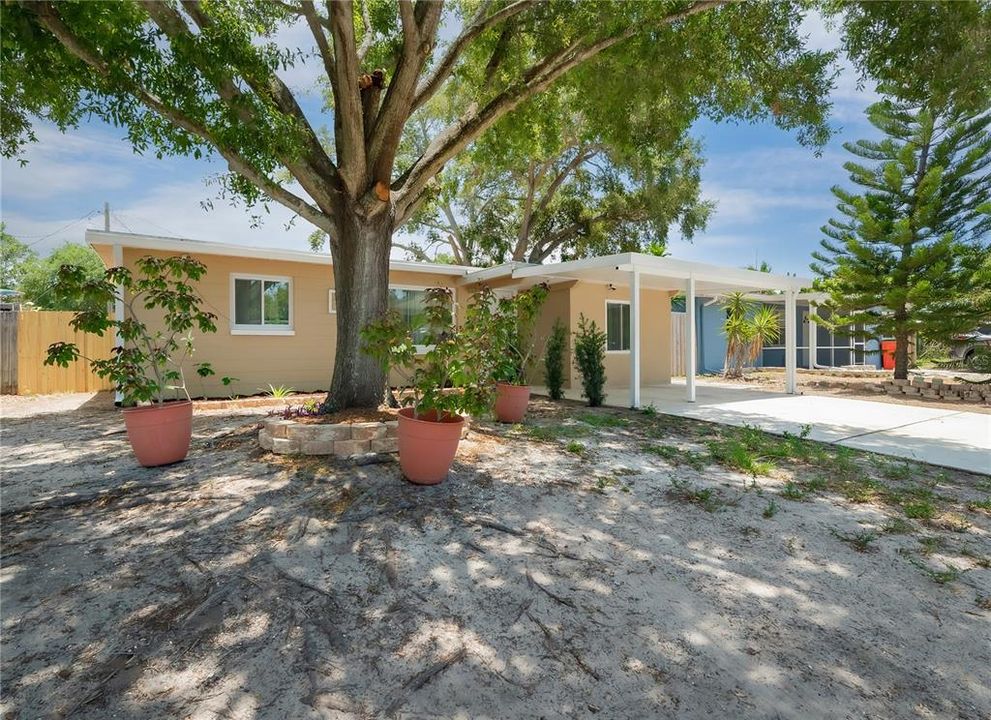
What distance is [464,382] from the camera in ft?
12.0

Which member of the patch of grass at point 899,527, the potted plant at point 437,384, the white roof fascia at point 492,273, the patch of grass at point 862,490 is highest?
the white roof fascia at point 492,273

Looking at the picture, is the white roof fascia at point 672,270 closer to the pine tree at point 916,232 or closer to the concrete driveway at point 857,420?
the pine tree at point 916,232

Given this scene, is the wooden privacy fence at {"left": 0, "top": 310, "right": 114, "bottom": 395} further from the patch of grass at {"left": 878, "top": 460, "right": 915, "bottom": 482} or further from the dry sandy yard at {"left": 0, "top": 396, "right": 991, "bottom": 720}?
the patch of grass at {"left": 878, "top": 460, "right": 915, "bottom": 482}

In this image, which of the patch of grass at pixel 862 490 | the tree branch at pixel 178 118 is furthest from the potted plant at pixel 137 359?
the patch of grass at pixel 862 490

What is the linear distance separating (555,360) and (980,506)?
19.9ft

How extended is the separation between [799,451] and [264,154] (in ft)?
20.3

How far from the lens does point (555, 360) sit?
29.7ft

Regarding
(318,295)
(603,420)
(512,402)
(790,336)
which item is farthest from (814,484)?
(318,295)

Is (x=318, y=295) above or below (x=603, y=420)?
above

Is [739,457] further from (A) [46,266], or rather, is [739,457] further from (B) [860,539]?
(A) [46,266]

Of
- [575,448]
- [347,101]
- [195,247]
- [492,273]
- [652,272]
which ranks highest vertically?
[347,101]

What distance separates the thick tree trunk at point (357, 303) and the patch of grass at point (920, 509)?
15.5 ft

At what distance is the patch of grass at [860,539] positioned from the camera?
2979mm

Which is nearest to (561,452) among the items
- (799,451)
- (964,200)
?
(799,451)
